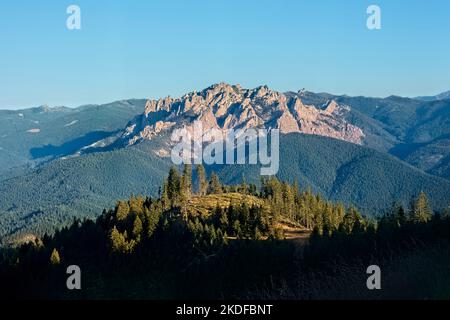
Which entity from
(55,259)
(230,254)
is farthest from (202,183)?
(230,254)

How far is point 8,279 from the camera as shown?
99.3 metres

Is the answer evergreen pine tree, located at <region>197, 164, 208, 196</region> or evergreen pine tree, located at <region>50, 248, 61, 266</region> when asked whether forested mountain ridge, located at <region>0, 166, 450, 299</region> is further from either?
evergreen pine tree, located at <region>197, 164, 208, 196</region>

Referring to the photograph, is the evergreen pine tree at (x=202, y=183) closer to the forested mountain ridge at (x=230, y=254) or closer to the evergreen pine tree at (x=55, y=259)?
the forested mountain ridge at (x=230, y=254)

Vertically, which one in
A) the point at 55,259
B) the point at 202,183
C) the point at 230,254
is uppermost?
the point at 202,183

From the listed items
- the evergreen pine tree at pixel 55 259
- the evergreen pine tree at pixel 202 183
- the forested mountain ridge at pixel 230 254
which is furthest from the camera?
the evergreen pine tree at pixel 202 183

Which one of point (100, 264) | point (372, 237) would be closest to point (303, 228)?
point (100, 264)

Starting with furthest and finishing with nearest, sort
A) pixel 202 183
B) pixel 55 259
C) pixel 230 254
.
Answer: pixel 202 183 → pixel 55 259 → pixel 230 254

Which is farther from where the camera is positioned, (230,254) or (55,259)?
(55,259)

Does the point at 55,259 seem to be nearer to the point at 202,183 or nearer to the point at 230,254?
the point at 230,254

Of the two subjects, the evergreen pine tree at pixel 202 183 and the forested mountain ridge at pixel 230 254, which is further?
the evergreen pine tree at pixel 202 183

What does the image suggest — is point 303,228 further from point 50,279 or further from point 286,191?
point 50,279

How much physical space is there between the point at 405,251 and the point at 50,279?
70410 millimetres

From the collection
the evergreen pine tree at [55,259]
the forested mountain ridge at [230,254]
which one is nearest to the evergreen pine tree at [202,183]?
the forested mountain ridge at [230,254]

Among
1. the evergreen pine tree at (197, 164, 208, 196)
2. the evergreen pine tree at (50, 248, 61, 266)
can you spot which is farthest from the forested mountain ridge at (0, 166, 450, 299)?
the evergreen pine tree at (197, 164, 208, 196)
